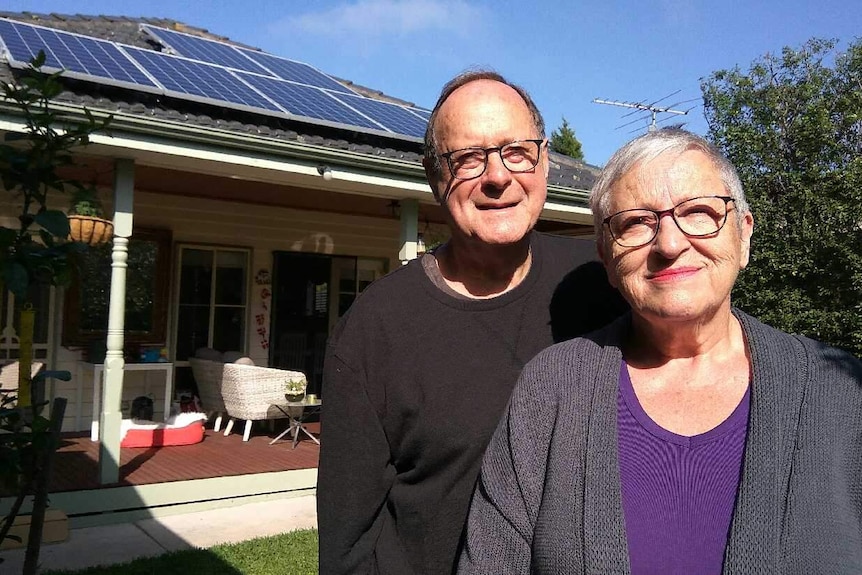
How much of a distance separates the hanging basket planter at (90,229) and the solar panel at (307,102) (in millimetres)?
1926

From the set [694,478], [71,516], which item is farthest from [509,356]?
[71,516]

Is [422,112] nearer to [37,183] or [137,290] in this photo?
[137,290]

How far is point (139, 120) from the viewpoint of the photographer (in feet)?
17.0

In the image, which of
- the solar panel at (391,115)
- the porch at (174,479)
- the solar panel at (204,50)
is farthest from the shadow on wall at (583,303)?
the solar panel at (204,50)

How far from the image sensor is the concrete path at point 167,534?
4746 mm

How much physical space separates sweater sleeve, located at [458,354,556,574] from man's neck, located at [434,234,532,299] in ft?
1.41

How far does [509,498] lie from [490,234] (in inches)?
25.3

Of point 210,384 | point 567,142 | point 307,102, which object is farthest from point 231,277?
point 567,142

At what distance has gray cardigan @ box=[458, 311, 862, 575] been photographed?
120 cm

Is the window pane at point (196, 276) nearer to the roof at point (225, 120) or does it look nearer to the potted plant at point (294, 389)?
the potted plant at point (294, 389)

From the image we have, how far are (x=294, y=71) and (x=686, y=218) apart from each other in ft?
29.7

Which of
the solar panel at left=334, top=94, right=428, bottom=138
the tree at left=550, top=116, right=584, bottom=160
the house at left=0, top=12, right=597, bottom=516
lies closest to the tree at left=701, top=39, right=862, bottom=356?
the house at left=0, top=12, right=597, bottom=516

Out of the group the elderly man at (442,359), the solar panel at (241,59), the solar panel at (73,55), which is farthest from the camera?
the solar panel at (241,59)

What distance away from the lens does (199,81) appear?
673 cm
